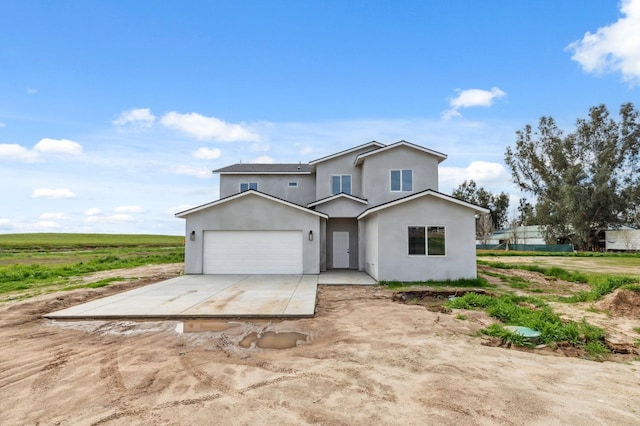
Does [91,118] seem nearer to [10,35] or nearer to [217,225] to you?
[10,35]

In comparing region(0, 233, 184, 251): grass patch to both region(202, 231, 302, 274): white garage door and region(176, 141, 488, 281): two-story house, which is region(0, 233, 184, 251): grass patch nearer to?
region(202, 231, 302, 274): white garage door

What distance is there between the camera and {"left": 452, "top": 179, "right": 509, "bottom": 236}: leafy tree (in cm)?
5641

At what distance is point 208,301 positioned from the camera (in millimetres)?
9109

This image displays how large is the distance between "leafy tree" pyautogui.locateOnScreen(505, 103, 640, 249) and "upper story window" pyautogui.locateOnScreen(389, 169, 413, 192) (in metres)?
30.4

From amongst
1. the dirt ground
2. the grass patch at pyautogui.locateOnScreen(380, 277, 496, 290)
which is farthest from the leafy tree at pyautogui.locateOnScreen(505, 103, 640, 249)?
the dirt ground

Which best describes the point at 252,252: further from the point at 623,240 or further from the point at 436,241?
the point at 623,240

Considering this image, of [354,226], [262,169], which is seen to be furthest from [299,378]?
[262,169]

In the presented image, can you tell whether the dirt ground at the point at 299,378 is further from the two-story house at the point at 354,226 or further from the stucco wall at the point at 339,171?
the stucco wall at the point at 339,171

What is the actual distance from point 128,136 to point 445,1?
1667cm

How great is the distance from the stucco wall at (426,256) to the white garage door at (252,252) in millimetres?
4265

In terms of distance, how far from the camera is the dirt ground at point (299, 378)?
342 centimetres

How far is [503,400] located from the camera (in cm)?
373

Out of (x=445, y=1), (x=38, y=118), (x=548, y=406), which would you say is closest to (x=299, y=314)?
(x=548, y=406)

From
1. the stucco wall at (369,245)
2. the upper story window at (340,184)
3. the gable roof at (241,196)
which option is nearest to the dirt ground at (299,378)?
the stucco wall at (369,245)
